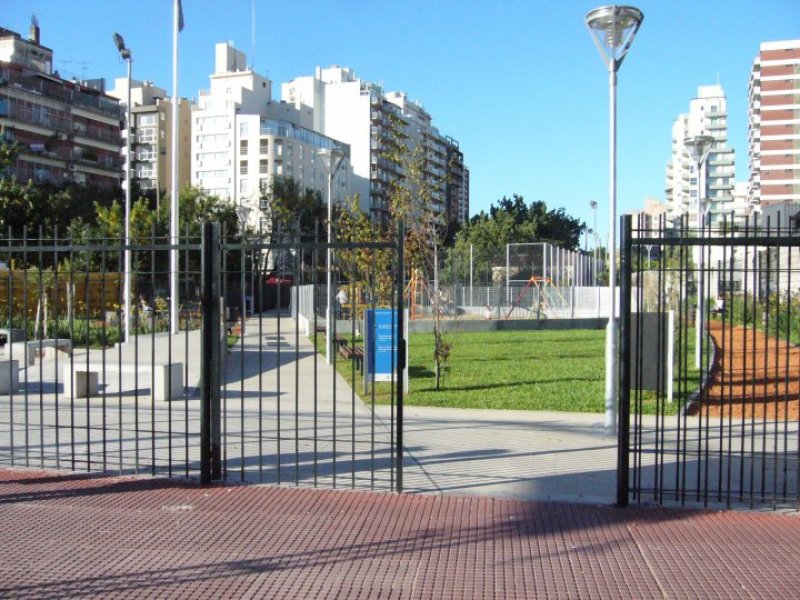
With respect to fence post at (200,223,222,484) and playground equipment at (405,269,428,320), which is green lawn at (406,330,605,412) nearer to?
fence post at (200,223,222,484)

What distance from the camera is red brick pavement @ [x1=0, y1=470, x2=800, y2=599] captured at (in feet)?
17.6

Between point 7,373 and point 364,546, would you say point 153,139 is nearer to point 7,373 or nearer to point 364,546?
point 7,373

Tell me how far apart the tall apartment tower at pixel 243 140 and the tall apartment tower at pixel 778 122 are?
168ft

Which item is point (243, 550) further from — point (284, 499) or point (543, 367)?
point (543, 367)

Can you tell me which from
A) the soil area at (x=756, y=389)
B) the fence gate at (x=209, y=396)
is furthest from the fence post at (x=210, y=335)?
the soil area at (x=756, y=389)

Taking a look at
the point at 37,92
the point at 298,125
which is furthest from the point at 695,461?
the point at 298,125

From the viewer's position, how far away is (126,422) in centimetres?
1160

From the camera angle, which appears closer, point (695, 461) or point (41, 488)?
point (41, 488)

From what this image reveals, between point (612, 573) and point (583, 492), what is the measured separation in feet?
6.94

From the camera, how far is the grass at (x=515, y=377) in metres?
13.5

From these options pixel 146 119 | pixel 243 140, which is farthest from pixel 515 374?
pixel 146 119

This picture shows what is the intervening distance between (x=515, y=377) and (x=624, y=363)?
994cm

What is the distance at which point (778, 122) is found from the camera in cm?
10475

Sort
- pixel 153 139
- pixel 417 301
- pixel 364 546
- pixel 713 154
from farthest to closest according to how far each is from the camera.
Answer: pixel 713 154
pixel 153 139
pixel 417 301
pixel 364 546
